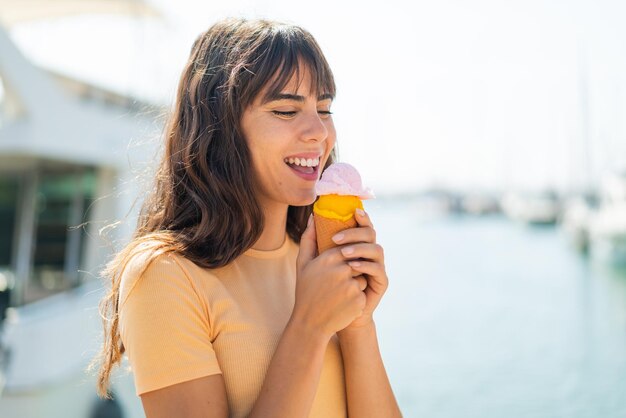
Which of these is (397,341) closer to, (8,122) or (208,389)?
(8,122)

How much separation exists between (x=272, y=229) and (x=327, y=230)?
30 cm

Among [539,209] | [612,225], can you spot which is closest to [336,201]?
[612,225]

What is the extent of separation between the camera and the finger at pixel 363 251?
1400 millimetres

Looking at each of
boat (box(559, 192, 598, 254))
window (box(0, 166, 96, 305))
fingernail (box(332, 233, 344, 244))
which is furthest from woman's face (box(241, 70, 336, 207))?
boat (box(559, 192, 598, 254))

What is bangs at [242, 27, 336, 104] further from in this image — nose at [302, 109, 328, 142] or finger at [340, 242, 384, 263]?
finger at [340, 242, 384, 263]

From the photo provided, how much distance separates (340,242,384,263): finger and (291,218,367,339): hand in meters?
0.02

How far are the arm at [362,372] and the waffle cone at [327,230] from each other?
29 centimetres

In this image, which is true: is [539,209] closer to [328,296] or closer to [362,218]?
[362,218]

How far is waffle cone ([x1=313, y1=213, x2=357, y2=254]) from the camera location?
1507 mm

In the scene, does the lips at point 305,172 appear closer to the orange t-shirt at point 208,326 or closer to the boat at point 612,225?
→ the orange t-shirt at point 208,326

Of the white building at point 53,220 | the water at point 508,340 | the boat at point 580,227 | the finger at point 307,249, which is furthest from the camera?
the boat at point 580,227

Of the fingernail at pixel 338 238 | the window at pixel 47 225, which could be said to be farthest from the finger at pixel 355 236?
the window at pixel 47 225

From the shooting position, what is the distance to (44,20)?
35.9 ft

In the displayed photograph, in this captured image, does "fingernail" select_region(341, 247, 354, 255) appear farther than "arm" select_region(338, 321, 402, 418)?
No
